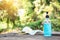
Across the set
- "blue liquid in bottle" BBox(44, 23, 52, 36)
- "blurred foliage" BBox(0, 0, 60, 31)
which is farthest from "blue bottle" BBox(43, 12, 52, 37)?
"blurred foliage" BBox(0, 0, 60, 31)

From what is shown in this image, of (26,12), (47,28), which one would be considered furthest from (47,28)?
(26,12)

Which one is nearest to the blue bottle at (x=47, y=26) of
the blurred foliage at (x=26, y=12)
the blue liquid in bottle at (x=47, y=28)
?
the blue liquid in bottle at (x=47, y=28)

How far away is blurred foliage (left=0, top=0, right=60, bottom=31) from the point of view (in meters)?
1.88

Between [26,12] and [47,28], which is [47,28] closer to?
[47,28]

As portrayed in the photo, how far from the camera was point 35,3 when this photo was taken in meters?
1.89

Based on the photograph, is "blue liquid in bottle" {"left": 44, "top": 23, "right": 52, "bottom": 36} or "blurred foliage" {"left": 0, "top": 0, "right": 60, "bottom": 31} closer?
"blue liquid in bottle" {"left": 44, "top": 23, "right": 52, "bottom": 36}

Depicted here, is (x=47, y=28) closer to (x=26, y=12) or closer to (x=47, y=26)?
(x=47, y=26)

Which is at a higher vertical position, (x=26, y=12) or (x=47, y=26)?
(x=26, y=12)

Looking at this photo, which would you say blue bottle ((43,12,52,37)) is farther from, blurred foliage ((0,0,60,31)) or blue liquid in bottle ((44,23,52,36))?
blurred foliage ((0,0,60,31))

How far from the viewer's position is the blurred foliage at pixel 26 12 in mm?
1881

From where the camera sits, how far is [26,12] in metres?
1.90

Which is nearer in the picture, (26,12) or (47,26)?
(47,26)

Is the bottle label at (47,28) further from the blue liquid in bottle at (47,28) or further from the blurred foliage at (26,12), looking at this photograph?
the blurred foliage at (26,12)

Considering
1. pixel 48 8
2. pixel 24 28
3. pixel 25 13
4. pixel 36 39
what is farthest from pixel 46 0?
pixel 36 39
